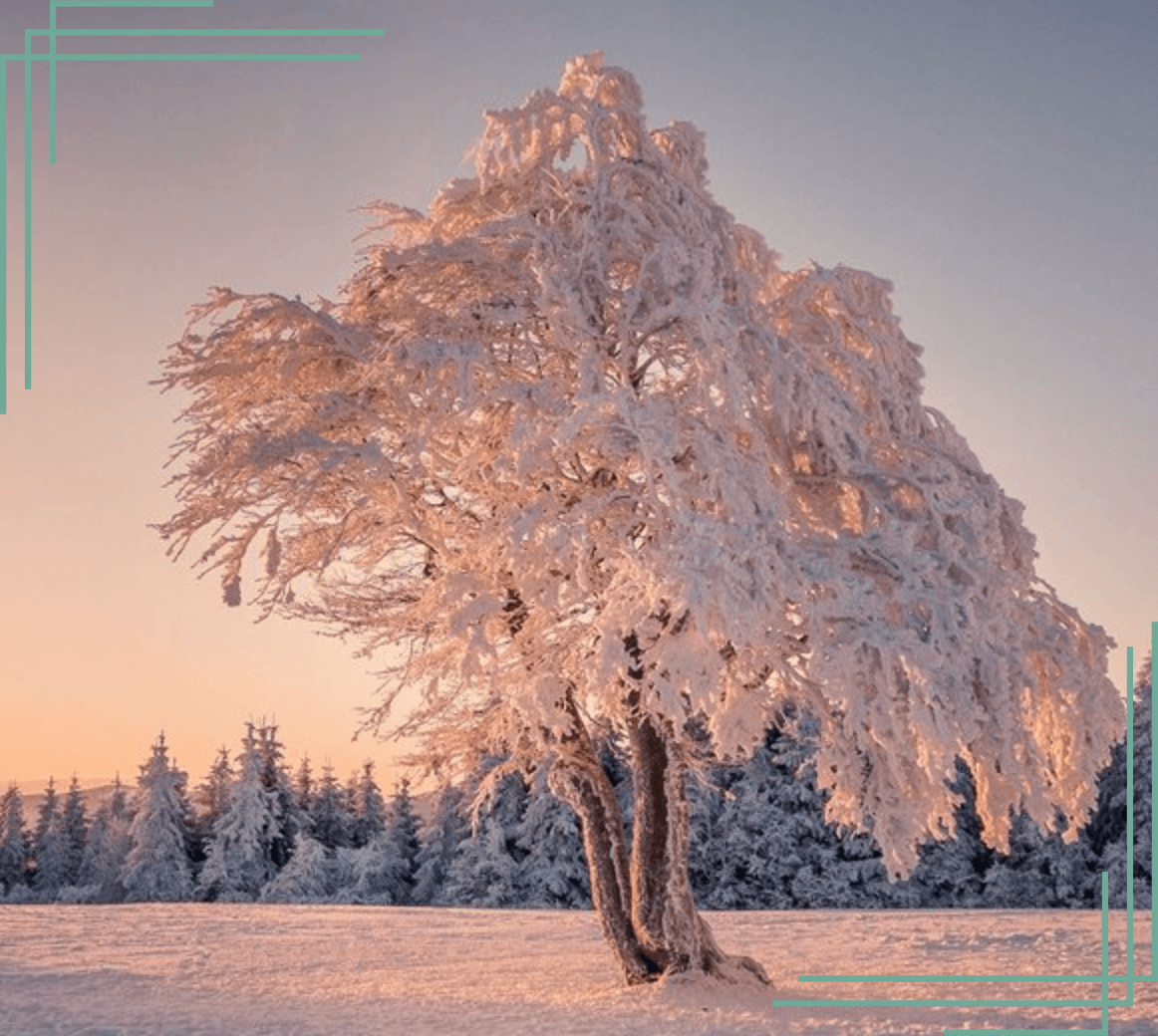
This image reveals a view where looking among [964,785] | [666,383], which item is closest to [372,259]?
[666,383]

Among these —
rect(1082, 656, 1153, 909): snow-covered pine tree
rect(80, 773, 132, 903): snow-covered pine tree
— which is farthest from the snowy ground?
rect(80, 773, 132, 903): snow-covered pine tree

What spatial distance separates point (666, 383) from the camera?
47.7 feet

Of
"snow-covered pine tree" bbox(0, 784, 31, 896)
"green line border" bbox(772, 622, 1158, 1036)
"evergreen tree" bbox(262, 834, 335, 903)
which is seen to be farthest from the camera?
"snow-covered pine tree" bbox(0, 784, 31, 896)

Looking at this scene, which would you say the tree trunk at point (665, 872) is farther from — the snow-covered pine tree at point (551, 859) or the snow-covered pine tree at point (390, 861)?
the snow-covered pine tree at point (390, 861)

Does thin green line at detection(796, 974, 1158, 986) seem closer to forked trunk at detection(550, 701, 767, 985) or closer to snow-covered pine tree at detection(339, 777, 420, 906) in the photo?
forked trunk at detection(550, 701, 767, 985)

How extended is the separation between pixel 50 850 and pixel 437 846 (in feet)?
74.6

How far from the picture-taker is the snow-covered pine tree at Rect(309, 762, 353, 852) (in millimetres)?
59731

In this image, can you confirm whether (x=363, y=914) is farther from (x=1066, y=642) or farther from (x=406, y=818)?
(x=406, y=818)

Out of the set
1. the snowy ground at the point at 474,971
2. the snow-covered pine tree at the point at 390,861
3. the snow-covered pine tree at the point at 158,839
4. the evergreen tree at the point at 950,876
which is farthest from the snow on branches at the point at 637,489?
the snow-covered pine tree at the point at 158,839

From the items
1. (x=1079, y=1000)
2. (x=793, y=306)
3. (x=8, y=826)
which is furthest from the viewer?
(x=8, y=826)

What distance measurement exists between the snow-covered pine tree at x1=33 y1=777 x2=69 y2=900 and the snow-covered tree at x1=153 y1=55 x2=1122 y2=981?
54.5 meters

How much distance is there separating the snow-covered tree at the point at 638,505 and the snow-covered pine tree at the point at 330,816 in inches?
1783

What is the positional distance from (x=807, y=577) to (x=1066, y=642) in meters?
3.51

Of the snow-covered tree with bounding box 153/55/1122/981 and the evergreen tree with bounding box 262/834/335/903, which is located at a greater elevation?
the snow-covered tree with bounding box 153/55/1122/981
